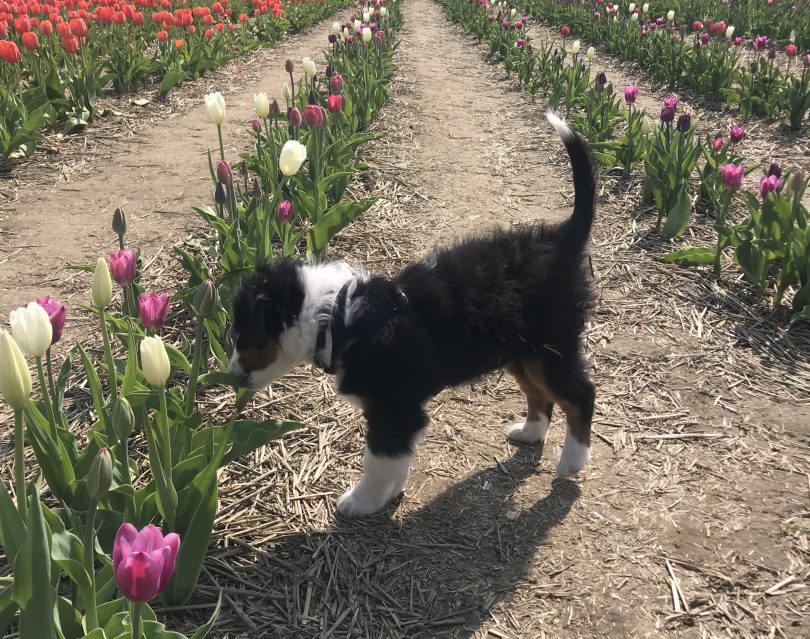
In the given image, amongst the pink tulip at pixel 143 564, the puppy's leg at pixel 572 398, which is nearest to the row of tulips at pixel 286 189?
the puppy's leg at pixel 572 398

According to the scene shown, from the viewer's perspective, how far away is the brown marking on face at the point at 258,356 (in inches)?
96.8

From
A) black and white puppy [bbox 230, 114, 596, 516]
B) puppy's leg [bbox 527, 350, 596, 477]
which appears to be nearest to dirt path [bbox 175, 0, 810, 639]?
puppy's leg [bbox 527, 350, 596, 477]

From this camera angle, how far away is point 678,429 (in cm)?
314

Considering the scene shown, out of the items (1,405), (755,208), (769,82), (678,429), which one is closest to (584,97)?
(769,82)

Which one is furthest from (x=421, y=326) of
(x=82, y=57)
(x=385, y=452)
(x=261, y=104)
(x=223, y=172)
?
(x=82, y=57)

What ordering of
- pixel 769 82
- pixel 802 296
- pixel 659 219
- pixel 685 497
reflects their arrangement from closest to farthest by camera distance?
pixel 685 497
pixel 802 296
pixel 659 219
pixel 769 82

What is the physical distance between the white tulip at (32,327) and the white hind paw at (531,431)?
6.89 feet

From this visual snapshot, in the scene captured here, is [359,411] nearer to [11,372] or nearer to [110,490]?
[110,490]

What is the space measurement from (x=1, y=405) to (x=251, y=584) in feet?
5.26

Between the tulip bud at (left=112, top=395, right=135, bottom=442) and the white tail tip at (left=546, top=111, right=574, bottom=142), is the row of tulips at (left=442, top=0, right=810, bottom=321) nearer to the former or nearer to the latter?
the white tail tip at (left=546, top=111, right=574, bottom=142)

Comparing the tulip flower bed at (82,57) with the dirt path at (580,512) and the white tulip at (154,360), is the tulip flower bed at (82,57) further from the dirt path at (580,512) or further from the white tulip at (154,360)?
the white tulip at (154,360)

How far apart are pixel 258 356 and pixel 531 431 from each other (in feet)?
4.42

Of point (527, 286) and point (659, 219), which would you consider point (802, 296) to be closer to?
point (659, 219)

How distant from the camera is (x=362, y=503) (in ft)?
8.57
